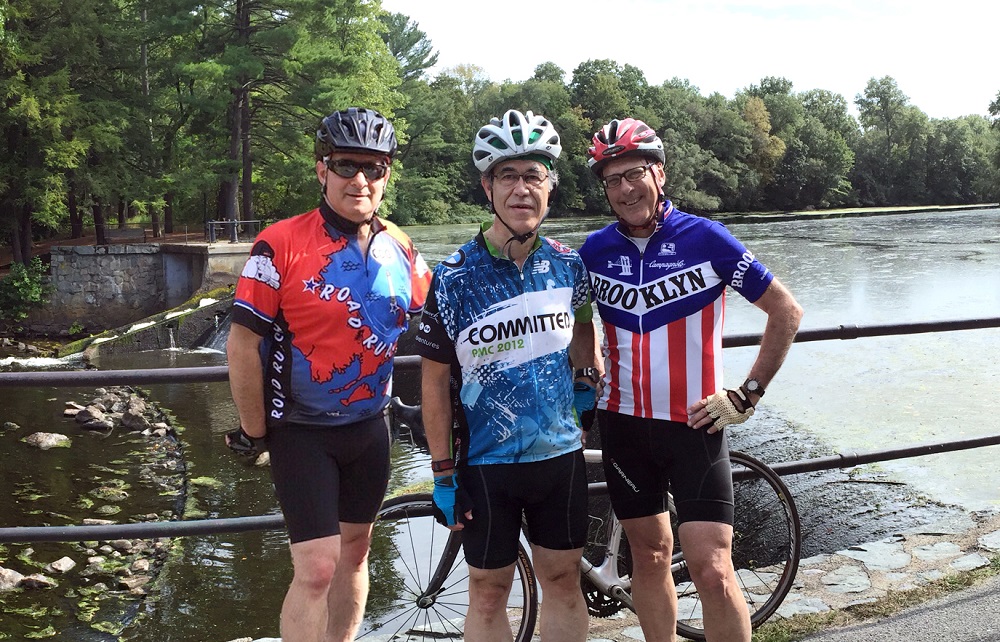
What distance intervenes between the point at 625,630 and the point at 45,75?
131 ft

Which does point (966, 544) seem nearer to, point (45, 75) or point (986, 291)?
point (986, 291)

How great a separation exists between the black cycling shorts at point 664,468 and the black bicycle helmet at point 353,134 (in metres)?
1.26

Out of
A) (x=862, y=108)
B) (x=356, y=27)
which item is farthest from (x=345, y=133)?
(x=862, y=108)

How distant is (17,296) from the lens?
35.0 m

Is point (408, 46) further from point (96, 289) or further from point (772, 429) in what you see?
point (772, 429)

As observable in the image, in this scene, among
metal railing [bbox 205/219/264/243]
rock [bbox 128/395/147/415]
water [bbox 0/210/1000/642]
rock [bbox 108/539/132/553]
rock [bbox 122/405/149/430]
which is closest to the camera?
water [bbox 0/210/1000/642]

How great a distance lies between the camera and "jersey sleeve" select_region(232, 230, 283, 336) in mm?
2891

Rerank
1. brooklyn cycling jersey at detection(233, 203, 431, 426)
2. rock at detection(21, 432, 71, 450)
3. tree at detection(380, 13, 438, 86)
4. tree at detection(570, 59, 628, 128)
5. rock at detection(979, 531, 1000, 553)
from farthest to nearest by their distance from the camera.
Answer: tree at detection(570, 59, 628, 128) < tree at detection(380, 13, 438, 86) < rock at detection(21, 432, 71, 450) < rock at detection(979, 531, 1000, 553) < brooklyn cycling jersey at detection(233, 203, 431, 426)

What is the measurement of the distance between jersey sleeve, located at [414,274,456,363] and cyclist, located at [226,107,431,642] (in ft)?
0.86

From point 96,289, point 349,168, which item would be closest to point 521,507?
point 349,168

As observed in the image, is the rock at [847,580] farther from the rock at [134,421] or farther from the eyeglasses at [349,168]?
the rock at [134,421]

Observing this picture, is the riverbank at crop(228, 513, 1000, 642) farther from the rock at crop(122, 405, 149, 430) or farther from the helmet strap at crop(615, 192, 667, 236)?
the rock at crop(122, 405, 149, 430)

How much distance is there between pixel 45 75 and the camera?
36906 mm

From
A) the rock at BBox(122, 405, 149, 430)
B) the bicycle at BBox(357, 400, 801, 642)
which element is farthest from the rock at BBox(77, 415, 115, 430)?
the bicycle at BBox(357, 400, 801, 642)
